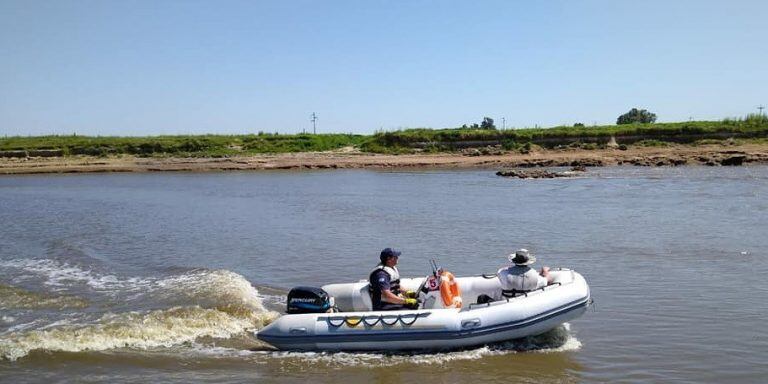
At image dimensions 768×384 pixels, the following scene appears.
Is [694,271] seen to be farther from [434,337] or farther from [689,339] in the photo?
[434,337]

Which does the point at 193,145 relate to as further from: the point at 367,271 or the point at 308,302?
the point at 308,302

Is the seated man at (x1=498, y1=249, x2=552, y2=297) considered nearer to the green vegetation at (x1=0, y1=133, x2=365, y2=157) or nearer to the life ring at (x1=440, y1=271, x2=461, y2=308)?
the life ring at (x1=440, y1=271, x2=461, y2=308)

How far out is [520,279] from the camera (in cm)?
915

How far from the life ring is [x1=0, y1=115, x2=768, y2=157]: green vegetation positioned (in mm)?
33893

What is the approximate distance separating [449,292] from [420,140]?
39.2 m

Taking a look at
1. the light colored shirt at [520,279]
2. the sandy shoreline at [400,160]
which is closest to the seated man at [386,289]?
the light colored shirt at [520,279]

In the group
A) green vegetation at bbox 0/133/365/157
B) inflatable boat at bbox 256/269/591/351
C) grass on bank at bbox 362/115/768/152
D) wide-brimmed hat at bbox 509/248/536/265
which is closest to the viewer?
inflatable boat at bbox 256/269/591/351

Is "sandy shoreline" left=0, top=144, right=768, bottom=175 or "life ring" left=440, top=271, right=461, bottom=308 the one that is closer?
"life ring" left=440, top=271, right=461, bottom=308

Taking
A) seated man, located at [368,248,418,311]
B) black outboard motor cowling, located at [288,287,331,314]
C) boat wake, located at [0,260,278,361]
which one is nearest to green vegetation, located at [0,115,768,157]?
boat wake, located at [0,260,278,361]

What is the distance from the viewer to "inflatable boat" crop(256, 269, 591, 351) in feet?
28.3

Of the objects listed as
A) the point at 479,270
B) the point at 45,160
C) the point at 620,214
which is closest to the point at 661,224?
the point at 620,214

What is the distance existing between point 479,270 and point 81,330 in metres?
6.46

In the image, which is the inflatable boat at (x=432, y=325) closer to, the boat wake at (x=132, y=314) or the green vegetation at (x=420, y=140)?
the boat wake at (x=132, y=314)

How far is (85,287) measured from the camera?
12.4 m
